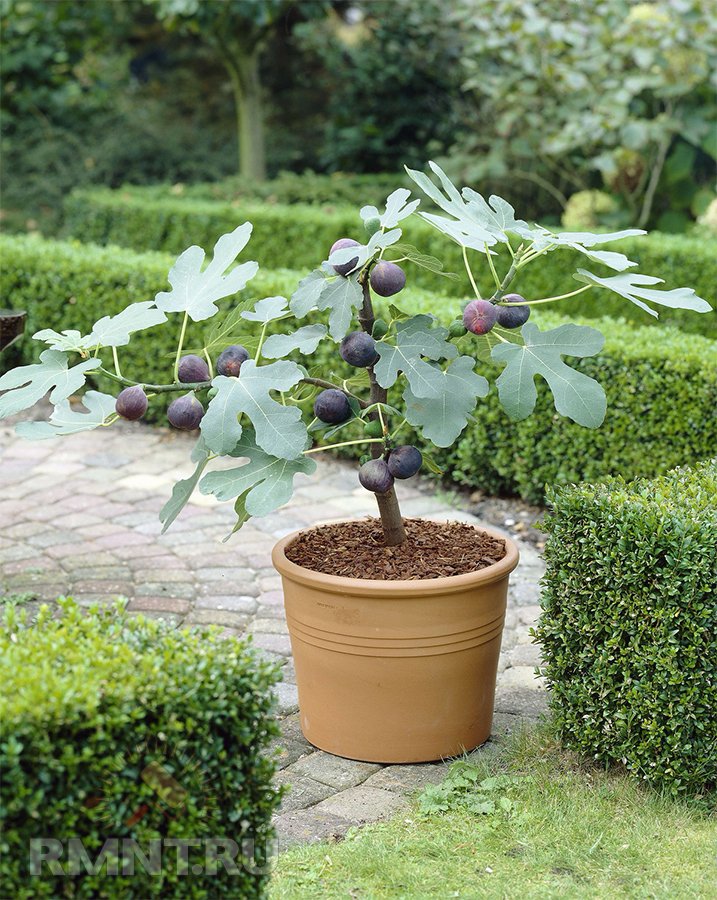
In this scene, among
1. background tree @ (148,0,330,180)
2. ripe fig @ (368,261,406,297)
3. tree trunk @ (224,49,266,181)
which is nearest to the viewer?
ripe fig @ (368,261,406,297)

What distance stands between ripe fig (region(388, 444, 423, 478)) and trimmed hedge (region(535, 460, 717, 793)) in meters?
0.40

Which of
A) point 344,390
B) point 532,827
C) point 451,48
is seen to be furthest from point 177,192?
point 532,827

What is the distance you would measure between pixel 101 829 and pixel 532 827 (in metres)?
1.28

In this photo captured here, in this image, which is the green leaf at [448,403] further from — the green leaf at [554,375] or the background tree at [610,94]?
the background tree at [610,94]

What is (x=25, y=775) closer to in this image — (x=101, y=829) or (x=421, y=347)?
(x=101, y=829)

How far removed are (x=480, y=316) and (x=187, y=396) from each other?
0.78 meters

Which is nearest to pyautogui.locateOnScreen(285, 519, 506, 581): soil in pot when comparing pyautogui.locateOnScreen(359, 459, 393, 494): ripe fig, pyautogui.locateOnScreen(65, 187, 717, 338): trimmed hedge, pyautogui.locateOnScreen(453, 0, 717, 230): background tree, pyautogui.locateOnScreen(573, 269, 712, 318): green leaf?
pyautogui.locateOnScreen(359, 459, 393, 494): ripe fig

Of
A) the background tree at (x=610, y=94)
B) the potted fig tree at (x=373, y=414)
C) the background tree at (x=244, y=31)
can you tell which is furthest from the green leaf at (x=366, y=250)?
the background tree at (x=244, y=31)

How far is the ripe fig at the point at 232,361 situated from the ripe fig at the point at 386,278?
1.27 ft

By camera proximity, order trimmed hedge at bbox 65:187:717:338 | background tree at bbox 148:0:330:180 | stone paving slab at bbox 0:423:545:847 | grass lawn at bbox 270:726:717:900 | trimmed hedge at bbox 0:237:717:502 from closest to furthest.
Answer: grass lawn at bbox 270:726:717:900
stone paving slab at bbox 0:423:545:847
trimmed hedge at bbox 0:237:717:502
trimmed hedge at bbox 65:187:717:338
background tree at bbox 148:0:330:180

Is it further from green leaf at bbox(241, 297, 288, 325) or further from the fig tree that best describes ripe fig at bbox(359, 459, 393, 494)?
green leaf at bbox(241, 297, 288, 325)

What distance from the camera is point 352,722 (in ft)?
10.2

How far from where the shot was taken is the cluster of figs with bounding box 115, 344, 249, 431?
269cm

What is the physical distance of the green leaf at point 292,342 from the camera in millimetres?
2736
